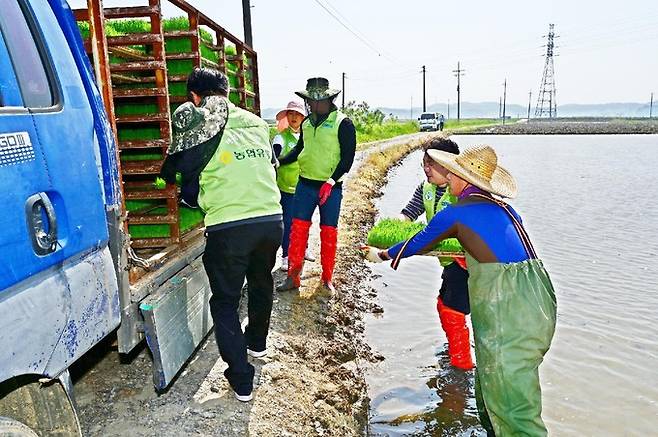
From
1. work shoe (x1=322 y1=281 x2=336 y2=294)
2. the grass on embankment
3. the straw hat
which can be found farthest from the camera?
the grass on embankment

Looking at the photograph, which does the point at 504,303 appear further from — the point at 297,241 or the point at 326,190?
the point at 297,241

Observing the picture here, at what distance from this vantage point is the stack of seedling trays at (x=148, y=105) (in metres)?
3.90

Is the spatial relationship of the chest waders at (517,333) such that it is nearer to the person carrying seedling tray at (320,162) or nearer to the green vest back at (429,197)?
the green vest back at (429,197)

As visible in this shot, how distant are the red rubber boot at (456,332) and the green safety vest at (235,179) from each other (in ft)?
5.87

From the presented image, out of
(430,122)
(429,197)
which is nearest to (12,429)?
(429,197)

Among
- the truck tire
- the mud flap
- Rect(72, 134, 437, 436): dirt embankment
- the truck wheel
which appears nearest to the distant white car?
Rect(72, 134, 437, 436): dirt embankment

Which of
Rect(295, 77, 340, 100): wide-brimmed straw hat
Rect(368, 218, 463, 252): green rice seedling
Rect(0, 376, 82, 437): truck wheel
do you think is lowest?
Rect(0, 376, 82, 437): truck wheel

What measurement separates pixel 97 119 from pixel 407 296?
552cm

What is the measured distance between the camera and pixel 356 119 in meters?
41.5

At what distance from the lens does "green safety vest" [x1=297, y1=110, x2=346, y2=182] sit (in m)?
5.50

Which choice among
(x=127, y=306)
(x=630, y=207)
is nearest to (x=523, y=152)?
(x=630, y=207)

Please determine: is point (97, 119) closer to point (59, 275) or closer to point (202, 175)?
point (59, 275)

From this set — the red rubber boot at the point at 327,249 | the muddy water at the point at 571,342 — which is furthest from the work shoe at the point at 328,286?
the muddy water at the point at 571,342

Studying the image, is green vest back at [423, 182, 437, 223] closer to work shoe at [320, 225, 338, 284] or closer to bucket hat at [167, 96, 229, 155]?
work shoe at [320, 225, 338, 284]
